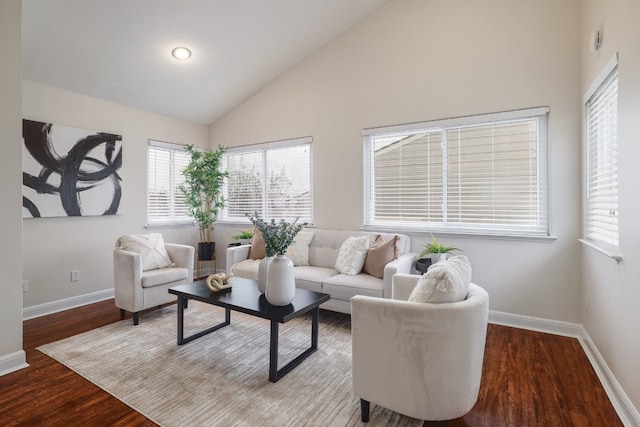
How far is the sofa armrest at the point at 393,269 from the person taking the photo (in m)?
2.96

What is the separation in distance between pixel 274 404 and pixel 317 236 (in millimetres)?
2341

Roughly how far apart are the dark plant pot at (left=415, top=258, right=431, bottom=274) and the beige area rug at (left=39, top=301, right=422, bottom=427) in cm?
94

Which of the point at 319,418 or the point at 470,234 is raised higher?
the point at 470,234

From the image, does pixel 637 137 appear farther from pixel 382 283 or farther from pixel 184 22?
pixel 184 22

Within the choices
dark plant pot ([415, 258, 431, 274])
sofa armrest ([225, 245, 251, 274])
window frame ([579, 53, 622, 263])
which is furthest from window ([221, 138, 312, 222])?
window frame ([579, 53, 622, 263])

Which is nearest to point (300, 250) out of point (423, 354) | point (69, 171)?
point (423, 354)

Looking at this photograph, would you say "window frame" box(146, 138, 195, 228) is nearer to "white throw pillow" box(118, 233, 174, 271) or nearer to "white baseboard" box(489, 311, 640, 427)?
"white throw pillow" box(118, 233, 174, 271)

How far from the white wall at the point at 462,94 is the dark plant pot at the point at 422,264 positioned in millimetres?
386

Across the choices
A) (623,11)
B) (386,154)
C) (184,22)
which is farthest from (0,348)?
(623,11)

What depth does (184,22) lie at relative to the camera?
339 centimetres

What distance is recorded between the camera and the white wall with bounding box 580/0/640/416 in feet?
5.92

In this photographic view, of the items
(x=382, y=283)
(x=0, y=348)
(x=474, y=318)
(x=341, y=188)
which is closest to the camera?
(x=474, y=318)

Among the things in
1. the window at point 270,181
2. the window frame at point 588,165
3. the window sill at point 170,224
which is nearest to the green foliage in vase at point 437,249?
the window frame at point 588,165

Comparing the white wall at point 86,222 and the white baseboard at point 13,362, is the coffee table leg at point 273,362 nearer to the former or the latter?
the white baseboard at point 13,362
